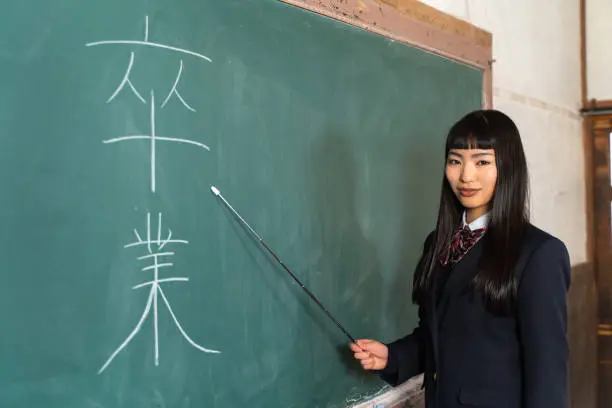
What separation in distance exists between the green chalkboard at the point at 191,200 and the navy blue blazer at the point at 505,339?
36cm

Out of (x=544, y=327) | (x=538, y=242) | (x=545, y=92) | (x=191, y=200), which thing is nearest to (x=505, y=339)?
(x=544, y=327)

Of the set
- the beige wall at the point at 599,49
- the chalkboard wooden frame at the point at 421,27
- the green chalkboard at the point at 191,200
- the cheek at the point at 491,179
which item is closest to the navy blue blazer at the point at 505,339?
the cheek at the point at 491,179

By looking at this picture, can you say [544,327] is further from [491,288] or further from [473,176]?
[473,176]

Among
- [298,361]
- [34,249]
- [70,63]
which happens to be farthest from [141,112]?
[298,361]

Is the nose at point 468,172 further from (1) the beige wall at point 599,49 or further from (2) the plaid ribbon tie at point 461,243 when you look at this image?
(1) the beige wall at point 599,49

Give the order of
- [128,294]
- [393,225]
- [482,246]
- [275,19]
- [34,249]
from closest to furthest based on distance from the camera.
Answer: [34,249]
[128,294]
[482,246]
[275,19]
[393,225]

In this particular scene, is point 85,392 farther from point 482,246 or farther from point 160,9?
point 482,246

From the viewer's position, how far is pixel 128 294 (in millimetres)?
1089

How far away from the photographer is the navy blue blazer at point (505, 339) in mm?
1154

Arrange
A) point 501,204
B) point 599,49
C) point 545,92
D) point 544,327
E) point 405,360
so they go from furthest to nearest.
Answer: point 599,49 → point 545,92 → point 405,360 → point 501,204 → point 544,327

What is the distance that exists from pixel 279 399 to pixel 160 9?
92 centimetres

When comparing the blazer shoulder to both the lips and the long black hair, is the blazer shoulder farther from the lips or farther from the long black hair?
the lips

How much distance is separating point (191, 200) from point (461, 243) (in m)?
0.59

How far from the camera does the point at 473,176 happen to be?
127 cm
